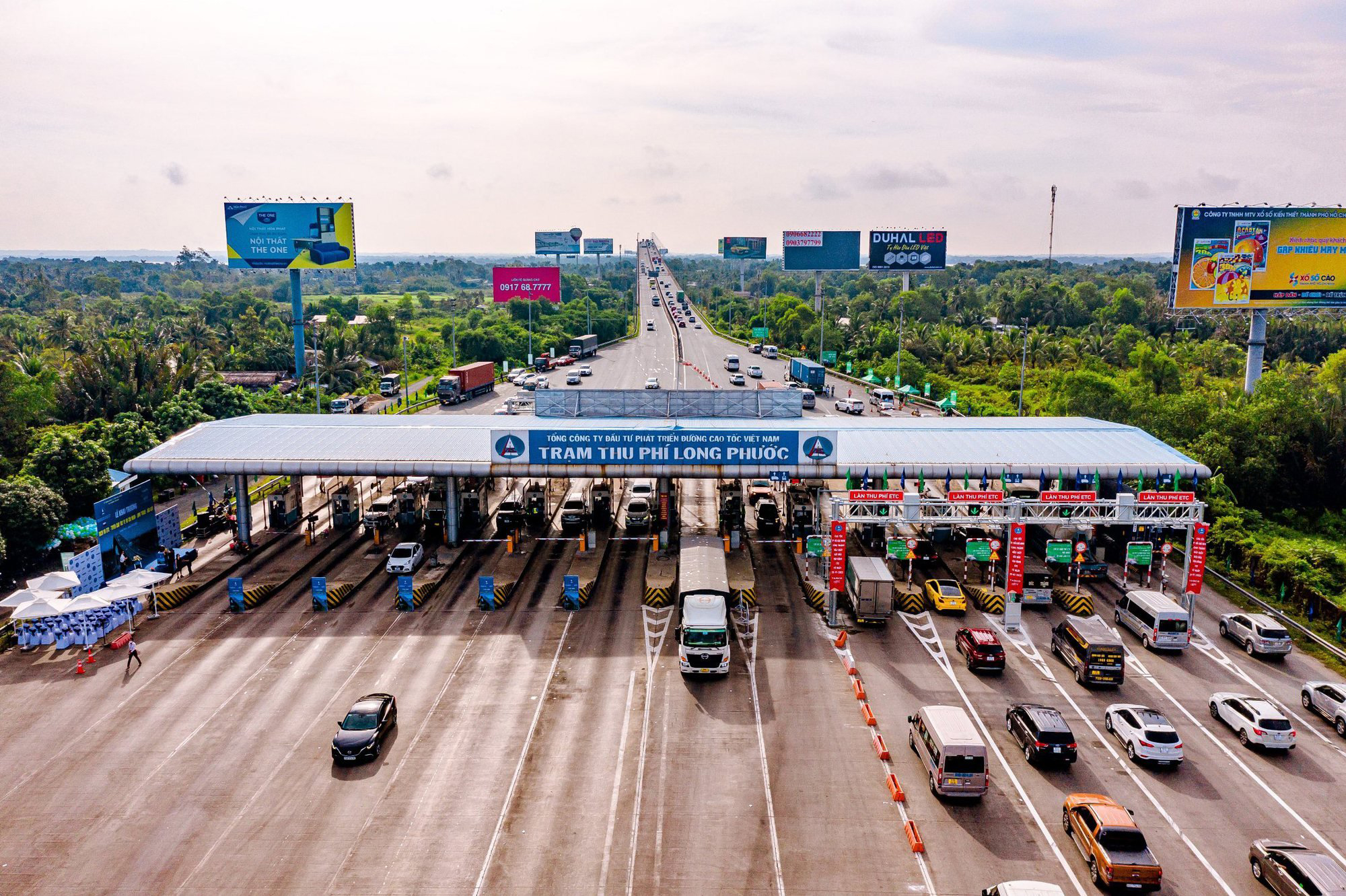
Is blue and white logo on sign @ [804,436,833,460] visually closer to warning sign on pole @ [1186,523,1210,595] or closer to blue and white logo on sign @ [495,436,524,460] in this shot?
blue and white logo on sign @ [495,436,524,460]

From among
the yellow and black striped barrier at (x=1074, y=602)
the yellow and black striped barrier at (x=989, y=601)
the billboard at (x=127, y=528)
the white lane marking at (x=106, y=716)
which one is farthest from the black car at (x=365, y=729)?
the yellow and black striped barrier at (x=1074, y=602)

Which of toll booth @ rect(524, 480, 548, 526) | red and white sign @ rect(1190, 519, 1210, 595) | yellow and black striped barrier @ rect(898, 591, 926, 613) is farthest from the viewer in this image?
toll booth @ rect(524, 480, 548, 526)

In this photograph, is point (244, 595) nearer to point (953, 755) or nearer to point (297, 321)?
point (953, 755)

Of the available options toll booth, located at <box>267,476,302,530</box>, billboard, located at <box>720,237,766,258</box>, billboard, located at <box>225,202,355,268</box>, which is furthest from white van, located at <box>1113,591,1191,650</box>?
billboard, located at <box>720,237,766,258</box>

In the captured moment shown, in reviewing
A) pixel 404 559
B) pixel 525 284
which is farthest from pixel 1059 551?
pixel 525 284

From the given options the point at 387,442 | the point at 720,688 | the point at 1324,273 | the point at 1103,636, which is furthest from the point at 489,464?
the point at 1324,273

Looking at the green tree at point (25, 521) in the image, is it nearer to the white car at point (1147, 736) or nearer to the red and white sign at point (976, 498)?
the red and white sign at point (976, 498)
